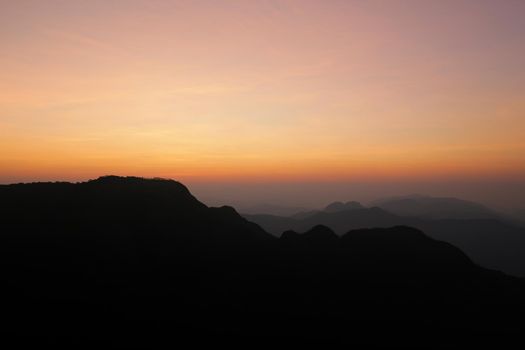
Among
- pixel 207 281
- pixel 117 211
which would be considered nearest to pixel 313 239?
pixel 207 281

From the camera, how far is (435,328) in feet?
189

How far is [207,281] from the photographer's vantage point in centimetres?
6262

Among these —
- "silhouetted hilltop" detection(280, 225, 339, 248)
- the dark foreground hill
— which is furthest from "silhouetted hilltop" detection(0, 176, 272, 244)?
"silhouetted hilltop" detection(280, 225, 339, 248)

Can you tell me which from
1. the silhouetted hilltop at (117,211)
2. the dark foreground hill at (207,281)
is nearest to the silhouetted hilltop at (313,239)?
the dark foreground hill at (207,281)

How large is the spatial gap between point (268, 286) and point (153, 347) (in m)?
21.7

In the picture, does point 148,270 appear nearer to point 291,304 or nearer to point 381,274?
point 291,304

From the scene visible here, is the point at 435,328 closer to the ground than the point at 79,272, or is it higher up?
closer to the ground

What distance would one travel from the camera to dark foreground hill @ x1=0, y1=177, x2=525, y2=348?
51.8 meters

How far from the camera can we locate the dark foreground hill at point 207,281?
170 feet

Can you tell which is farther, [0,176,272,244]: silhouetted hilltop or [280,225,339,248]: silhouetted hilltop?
[280,225,339,248]: silhouetted hilltop

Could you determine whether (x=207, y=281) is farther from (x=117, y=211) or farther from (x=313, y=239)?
(x=313, y=239)

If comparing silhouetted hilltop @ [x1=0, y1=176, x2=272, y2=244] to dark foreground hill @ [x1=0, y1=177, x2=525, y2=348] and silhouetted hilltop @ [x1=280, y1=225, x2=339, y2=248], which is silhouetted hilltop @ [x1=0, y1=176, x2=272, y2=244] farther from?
silhouetted hilltop @ [x1=280, y1=225, x2=339, y2=248]

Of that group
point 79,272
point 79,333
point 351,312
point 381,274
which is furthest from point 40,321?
point 381,274

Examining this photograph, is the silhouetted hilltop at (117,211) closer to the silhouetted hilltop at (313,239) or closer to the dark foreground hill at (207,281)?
the dark foreground hill at (207,281)
